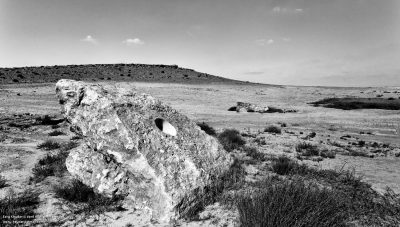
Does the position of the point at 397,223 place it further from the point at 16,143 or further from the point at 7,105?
the point at 7,105

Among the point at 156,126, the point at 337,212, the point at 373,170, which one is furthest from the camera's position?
the point at 373,170

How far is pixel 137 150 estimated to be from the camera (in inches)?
188

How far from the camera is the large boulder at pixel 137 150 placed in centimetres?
467

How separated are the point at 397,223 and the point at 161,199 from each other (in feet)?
10.9

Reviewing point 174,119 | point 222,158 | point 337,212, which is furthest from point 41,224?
point 337,212

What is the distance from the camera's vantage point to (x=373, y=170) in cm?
858

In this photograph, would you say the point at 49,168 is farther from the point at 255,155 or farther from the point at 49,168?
the point at 255,155

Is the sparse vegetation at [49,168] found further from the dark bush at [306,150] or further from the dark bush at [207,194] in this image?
the dark bush at [306,150]

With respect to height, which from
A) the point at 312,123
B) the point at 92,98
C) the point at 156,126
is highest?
the point at 92,98

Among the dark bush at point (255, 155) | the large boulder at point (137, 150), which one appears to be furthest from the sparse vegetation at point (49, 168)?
the dark bush at point (255, 155)

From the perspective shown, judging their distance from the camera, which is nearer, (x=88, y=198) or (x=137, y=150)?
(x=137, y=150)

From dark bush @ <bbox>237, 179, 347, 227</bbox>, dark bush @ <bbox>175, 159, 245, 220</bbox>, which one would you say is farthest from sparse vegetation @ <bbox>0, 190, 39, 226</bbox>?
dark bush @ <bbox>237, 179, 347, 227</bbox>

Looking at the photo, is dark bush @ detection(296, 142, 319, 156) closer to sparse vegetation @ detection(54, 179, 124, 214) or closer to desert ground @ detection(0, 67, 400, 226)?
desert ground @ detection(0, 67, 400, 226)

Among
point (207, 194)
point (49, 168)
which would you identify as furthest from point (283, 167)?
point (49, 168)
